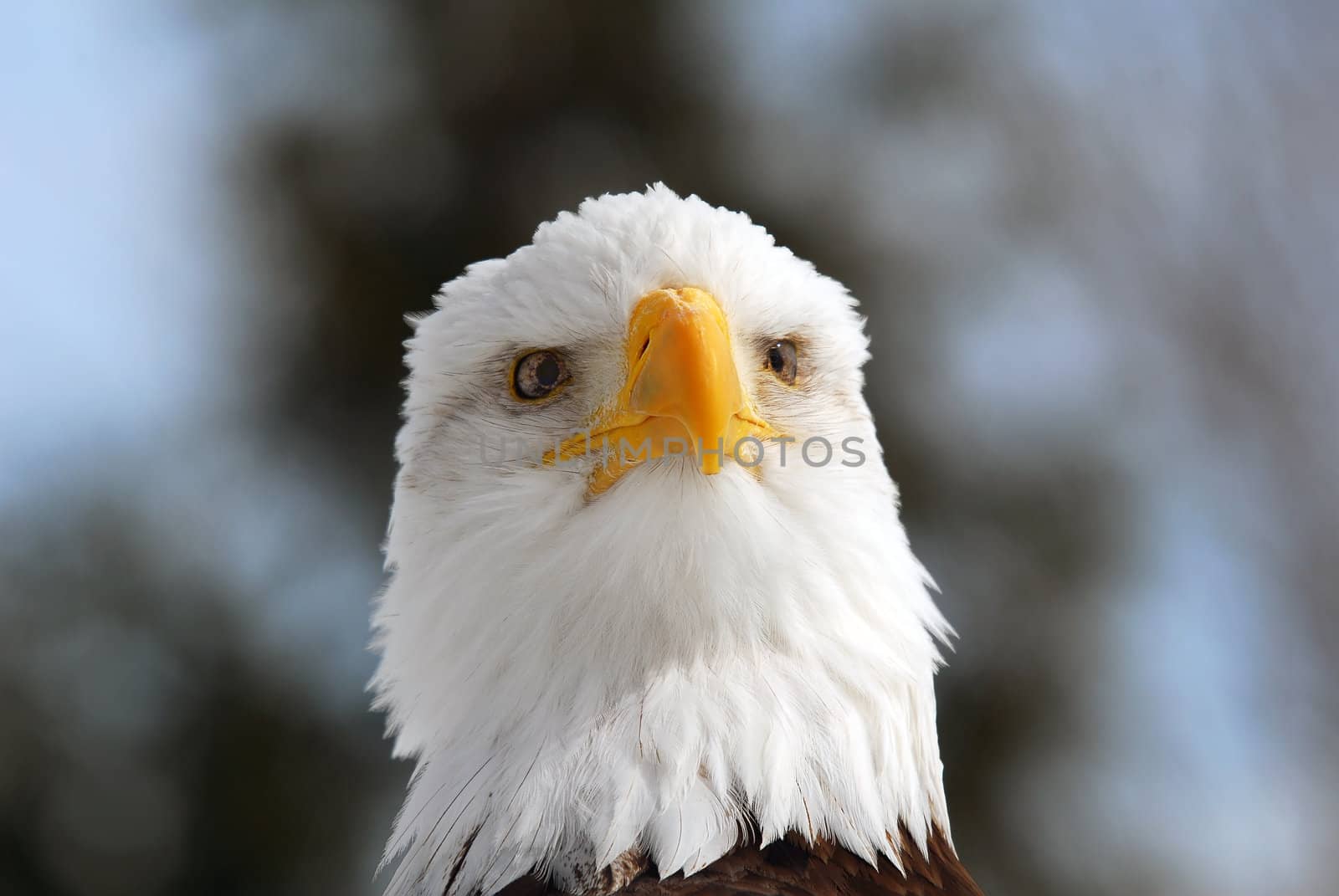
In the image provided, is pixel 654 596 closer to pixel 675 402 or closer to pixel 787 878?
pixel 675 402

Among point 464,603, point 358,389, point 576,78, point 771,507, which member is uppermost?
point 576,78

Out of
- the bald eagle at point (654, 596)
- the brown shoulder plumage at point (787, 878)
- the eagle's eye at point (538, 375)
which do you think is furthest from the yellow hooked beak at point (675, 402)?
the brown shoulder plumage at point (787, 878)

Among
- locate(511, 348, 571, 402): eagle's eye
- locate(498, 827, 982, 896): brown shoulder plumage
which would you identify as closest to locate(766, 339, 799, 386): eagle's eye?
locate(511, 348, 571, 402): eagle's eye

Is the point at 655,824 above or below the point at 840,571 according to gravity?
below

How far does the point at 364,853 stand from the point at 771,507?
4728 millimetres

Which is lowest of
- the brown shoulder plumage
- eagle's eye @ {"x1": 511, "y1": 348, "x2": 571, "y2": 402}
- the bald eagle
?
the brown shoulder plumage

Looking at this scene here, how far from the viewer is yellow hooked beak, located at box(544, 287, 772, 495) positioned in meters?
1.94

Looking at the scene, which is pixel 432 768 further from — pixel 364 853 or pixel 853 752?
pixel 364 853

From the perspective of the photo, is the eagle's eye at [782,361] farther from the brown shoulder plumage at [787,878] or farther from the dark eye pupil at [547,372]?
the brown shoulder plumage at [787,878]

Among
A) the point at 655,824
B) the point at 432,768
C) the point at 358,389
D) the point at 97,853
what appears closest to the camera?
the point at 655,824

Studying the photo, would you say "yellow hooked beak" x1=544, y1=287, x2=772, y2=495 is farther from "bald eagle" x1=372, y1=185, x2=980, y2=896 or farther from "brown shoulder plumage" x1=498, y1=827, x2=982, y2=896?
"brown shoulder plumage" x1=498, y1=827, x2=982, y2=896

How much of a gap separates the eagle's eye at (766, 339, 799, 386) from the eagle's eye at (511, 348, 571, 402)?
1.31 ft

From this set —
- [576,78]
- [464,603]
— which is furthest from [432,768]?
[576,78]

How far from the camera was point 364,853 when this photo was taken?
605 centimetres
